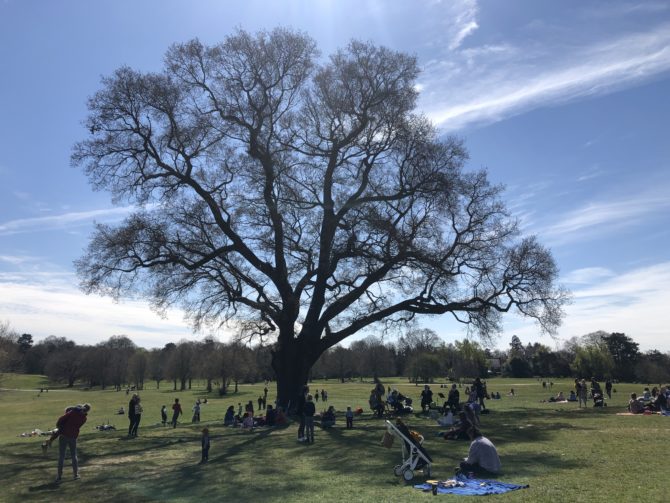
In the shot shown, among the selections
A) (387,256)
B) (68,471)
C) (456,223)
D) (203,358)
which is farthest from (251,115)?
(203,358)

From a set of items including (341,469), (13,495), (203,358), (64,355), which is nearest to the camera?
(13,495)

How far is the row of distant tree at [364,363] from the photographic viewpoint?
87125 millimetres

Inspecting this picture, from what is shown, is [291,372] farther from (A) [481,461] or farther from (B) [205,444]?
(A) [481,461]

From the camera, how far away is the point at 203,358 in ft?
291

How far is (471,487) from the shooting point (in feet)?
29.6

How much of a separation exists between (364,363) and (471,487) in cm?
12575

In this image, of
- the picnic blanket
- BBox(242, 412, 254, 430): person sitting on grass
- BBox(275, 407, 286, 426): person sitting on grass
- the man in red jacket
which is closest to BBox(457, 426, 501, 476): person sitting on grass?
the picnic blanket

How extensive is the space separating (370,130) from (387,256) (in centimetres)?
753

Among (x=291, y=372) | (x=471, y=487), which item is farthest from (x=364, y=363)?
(x=471, y=487)

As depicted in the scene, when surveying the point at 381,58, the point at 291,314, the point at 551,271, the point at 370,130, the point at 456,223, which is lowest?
the point at 291,314

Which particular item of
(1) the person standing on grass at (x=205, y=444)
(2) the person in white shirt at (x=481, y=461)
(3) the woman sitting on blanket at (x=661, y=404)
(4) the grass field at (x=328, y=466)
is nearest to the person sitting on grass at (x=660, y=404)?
(3) the woman sitting on blanket at (x=661, y=404)

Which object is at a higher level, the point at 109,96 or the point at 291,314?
the point at 109,96

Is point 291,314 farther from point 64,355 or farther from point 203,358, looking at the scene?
point 64,355

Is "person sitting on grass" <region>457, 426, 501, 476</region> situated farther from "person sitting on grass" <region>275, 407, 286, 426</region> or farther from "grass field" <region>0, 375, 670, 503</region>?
"person sitting on grass" <region>275, 407, 286, 426</region>
